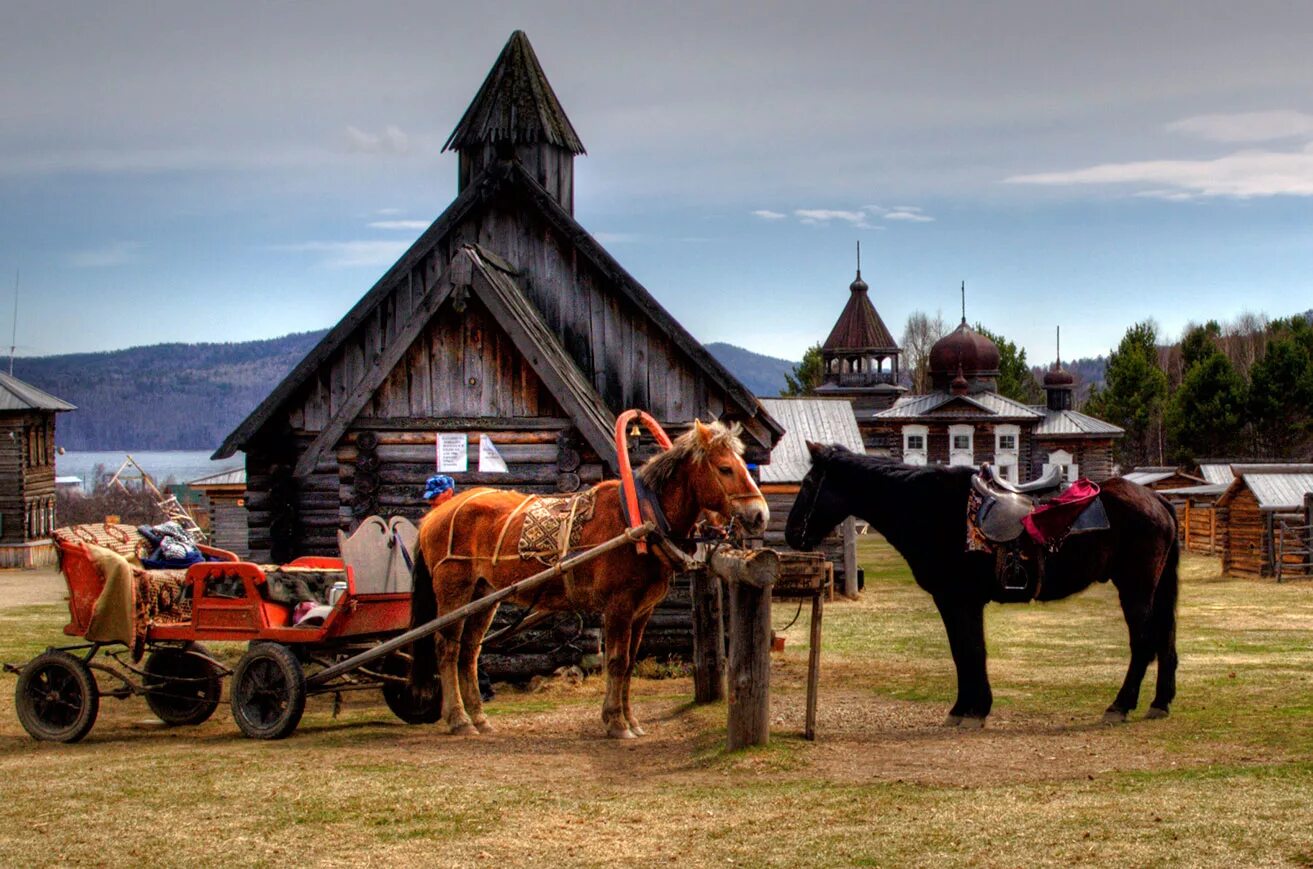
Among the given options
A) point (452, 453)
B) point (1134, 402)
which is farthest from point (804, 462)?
point (1134, 402)

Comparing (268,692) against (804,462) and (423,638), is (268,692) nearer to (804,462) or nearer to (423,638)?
(423,638)

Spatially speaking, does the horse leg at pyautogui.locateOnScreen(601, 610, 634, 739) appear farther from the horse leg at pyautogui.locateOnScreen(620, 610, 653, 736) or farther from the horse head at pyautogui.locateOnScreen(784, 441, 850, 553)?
the horse head at pyautogui.locateOnScreen(784, 441, 850, 553)

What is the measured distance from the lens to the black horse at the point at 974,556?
11695 millimetres

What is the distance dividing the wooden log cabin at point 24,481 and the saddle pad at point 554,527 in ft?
132

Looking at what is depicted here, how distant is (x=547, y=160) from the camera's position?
65.9 ft

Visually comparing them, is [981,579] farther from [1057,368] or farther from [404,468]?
[1057,368]

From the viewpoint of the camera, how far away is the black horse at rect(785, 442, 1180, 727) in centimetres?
1170

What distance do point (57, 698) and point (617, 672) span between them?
4825 millimetres

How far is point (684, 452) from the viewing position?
11039 millimetres

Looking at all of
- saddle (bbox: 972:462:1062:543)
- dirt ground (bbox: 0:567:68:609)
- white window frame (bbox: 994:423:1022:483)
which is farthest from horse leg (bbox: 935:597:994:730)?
white window frame (bbox: 994:423:1022:483)

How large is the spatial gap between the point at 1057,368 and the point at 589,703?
258ft

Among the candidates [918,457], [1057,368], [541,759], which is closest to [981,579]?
[541,759]

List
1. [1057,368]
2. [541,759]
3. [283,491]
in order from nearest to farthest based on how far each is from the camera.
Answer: [541,759]
[283,491]
[1057,368]

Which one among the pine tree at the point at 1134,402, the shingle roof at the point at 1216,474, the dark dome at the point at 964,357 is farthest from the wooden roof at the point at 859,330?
the shingle roof at the point at 1216,474
